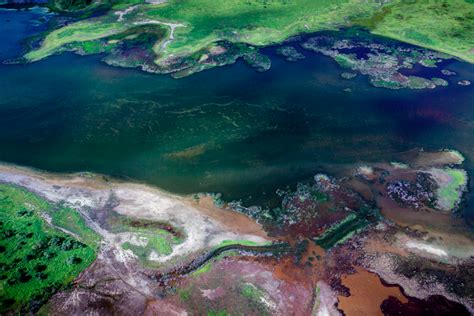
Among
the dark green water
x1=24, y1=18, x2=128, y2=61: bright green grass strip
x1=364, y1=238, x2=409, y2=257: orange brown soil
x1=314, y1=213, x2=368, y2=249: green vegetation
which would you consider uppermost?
x1=24, y1=18, x2=128, y2=61: bright green grass strip

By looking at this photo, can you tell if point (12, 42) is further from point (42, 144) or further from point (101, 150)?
point (101, 150)

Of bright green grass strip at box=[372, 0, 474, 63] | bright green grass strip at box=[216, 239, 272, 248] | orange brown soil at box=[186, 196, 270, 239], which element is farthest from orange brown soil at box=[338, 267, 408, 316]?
bright green grass strip at box=[372, 0, 474, 63]

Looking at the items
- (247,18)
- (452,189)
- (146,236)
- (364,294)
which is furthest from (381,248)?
(247,18)

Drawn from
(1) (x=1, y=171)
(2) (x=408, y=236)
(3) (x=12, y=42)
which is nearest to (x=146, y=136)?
(1) (x=1, y=171)

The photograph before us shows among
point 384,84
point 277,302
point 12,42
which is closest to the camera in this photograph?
point 277,302

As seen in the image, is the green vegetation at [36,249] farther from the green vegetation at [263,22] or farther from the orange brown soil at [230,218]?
the green vegetation at [263,22]

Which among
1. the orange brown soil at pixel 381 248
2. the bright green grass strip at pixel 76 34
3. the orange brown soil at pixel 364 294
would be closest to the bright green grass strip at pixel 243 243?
the orange brown soil at pixel 364 294

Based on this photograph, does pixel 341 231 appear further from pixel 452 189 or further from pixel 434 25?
pixel 434 25

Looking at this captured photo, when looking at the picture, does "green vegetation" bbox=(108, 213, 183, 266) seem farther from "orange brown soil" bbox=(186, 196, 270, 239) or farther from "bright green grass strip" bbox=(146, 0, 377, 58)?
"bright green grass strip" bbox=(146, 0, 377, 58)
